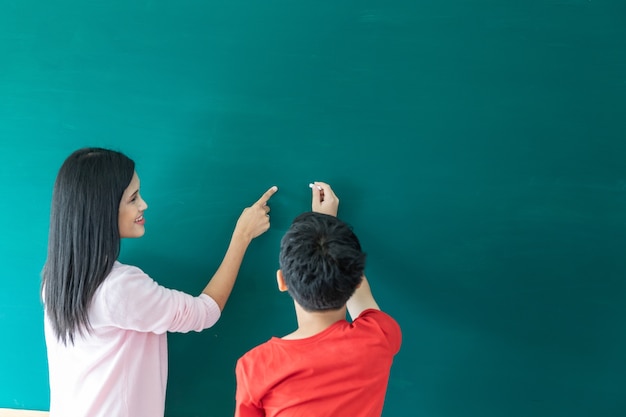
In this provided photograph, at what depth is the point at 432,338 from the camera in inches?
49.4

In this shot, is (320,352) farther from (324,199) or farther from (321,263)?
(324,199)

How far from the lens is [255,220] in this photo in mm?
1197

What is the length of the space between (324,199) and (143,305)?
1.66 ft

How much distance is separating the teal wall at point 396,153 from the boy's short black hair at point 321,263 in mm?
333

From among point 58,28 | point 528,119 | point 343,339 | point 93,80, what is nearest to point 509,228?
point 528,119

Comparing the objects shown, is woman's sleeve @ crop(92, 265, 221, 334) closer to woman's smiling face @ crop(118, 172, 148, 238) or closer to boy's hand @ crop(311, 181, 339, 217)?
woman's smiling face @ crop(118, 172, 148, 238)

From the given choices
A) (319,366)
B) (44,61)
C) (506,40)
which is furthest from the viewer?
(44,61)

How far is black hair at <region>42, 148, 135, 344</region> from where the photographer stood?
100 cm

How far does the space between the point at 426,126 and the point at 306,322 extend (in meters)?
0.59

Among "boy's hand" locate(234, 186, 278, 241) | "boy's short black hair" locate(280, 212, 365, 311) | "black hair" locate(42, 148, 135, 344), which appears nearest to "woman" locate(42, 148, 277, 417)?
"black hair" locate(42, 148, 135, 344)

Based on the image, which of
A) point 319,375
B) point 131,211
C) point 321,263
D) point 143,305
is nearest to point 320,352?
point 319,375

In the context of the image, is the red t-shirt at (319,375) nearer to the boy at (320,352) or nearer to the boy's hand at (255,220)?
the boy at (320,352)

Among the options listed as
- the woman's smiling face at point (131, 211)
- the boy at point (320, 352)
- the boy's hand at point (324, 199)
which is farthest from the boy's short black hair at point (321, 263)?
the woman's smiling face at point (131, 211)

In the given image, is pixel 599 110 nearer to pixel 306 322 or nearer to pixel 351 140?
pixel 351 140
